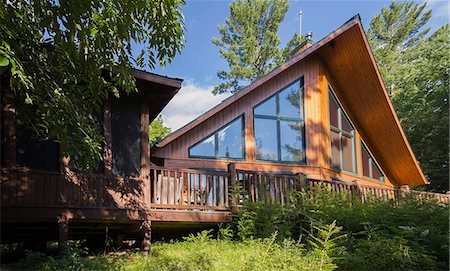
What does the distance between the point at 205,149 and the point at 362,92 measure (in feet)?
20.5

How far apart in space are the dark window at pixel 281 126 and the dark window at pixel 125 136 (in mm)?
4421

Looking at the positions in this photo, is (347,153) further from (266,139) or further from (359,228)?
(359,228)

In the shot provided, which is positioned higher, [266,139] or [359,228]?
[266,139]

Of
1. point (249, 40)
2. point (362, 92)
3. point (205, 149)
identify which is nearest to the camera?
point (205, 149)

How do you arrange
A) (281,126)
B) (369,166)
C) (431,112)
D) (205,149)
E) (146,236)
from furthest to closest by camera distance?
(431,112) < (369,166) < (281,126) < (205,149) < (146,236)

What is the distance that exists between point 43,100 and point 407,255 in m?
5.64

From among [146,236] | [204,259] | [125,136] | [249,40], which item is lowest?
[204,259]

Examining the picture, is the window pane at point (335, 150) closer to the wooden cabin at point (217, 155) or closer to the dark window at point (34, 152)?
the wooden cabin at point (217, 155)

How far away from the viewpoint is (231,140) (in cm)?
1202

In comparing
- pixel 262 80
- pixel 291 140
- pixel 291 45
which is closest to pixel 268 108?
pixel 262 80

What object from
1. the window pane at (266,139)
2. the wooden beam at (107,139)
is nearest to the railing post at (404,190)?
the window pane at (266,139)

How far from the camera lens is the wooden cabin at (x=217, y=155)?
7594 millimetres

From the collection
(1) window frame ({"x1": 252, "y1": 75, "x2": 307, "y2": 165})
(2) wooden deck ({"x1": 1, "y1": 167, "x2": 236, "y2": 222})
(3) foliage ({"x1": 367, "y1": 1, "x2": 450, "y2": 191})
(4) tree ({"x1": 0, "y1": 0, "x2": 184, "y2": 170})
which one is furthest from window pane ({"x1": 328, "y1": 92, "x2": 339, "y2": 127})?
(4) tree ({"x1": 0, "y1": 0, "x2": 184, "y2": 170})

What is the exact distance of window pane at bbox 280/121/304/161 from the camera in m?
12.8
